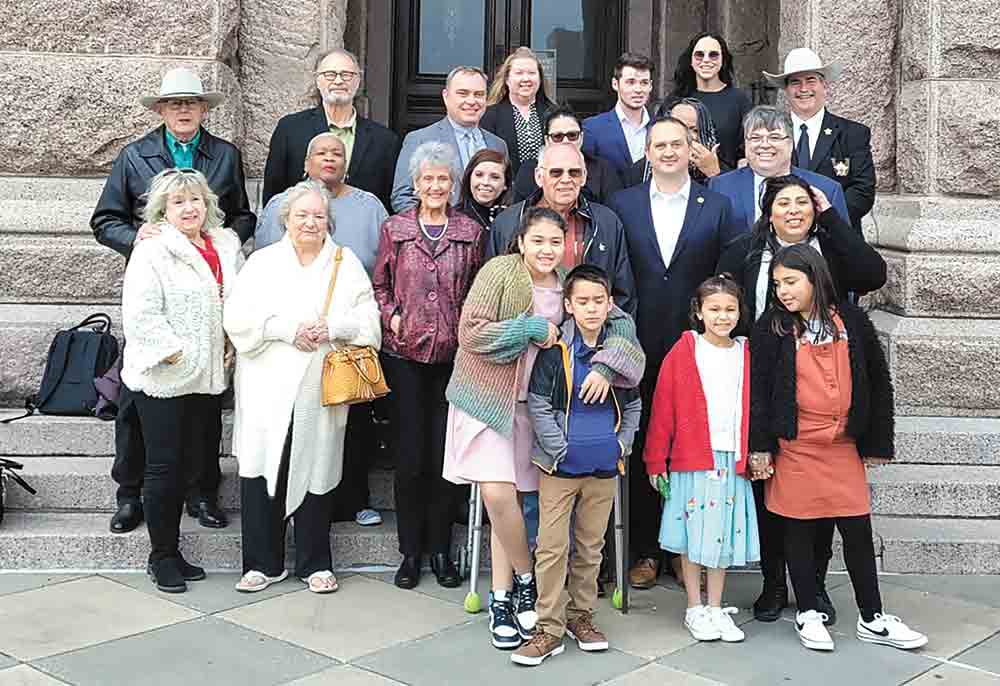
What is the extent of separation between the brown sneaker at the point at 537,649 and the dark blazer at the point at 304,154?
2.45m

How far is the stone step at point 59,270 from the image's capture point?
23.0 feet

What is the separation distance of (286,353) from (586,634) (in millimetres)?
1677

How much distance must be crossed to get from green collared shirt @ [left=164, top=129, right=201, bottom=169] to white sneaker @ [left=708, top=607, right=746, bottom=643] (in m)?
3.05

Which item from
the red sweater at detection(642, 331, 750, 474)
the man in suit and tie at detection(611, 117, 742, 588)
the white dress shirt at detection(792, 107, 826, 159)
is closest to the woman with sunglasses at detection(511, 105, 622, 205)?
the man in suit and tie at detection(611, 117, 742, 588)

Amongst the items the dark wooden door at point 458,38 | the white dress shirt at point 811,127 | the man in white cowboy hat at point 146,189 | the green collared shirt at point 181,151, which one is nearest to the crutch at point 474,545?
the man in white cowboy hat at point 146,189

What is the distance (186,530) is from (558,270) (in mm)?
2082

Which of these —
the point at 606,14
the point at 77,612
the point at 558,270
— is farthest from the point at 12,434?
the point at 606,14

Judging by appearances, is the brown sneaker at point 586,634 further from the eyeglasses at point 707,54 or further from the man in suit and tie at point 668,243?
the eyeglasses at point 707,54

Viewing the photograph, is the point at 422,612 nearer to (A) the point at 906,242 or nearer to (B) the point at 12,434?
(B) the point at 12,434

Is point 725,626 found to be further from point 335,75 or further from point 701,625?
point 335,75

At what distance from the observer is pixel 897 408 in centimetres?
709

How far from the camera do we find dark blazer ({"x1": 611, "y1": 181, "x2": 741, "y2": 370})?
5555 mm

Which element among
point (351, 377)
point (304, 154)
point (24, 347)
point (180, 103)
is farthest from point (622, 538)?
point (24, 347)

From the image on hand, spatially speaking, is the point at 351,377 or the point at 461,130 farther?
the point at 461,130
